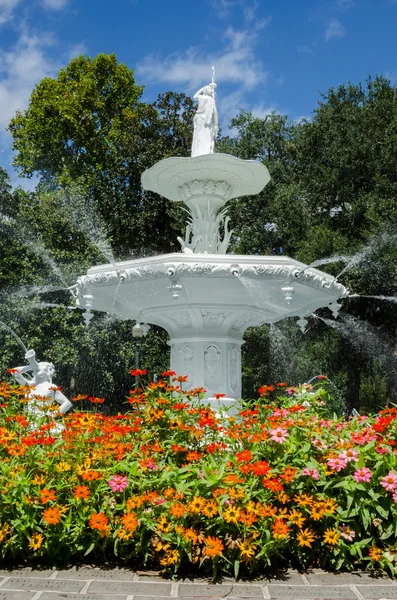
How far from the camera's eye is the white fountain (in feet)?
19.2

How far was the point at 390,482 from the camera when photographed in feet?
10.7

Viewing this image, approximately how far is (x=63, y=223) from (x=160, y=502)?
1543cm

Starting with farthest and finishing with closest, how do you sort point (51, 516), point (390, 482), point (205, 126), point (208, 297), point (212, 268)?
point (205, 126)
point (208, 297)
point (212, 268)
point (390, 482)
point (51, 516)

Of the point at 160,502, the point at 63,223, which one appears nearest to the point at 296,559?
the point at 160,502

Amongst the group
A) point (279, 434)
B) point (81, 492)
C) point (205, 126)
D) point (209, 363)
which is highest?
point (205, 126)

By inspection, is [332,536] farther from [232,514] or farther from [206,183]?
[206,183]

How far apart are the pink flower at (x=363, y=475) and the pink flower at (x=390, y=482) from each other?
0.08 m

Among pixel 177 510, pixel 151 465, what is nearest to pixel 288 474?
pixel 177 510

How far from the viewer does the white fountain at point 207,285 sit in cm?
584

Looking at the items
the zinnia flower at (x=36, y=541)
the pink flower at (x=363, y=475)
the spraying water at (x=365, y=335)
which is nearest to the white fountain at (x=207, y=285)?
the pink flower at (x=363, y=475)

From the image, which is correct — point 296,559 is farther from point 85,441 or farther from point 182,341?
point 182,341

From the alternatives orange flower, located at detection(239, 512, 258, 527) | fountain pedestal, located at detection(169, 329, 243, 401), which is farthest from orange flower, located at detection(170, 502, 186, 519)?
fountain pedestal, located at detection(169, 329, 243, 401)

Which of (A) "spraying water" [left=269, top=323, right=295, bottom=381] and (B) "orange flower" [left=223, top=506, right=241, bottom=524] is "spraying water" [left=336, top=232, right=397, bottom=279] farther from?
(B) "orange flower" [left=223, top=506, right=241, bottom=524]

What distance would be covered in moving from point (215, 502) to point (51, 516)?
0.86 m
